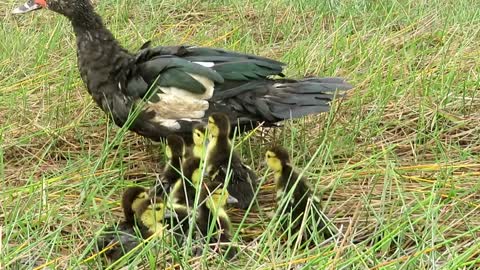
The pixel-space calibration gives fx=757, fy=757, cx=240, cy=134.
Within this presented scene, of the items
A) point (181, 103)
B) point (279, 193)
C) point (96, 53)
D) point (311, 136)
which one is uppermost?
point (96, 53)

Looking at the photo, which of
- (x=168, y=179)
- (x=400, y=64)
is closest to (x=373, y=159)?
(x=168, y=179)

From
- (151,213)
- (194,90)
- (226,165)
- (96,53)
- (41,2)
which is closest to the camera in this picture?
(151,213)

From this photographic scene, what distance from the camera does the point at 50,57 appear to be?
407 cm

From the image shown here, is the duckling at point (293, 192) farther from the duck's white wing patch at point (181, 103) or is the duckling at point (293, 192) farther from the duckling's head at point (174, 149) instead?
the duck's white wing patch at point (181, 103)

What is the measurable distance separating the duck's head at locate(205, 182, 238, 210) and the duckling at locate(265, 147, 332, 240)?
6.3 inches

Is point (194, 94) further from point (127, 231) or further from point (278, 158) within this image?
point (127, 231)

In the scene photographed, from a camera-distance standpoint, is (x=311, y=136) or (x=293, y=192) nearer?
(x=293, y=192)

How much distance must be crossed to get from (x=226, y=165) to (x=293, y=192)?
39cm

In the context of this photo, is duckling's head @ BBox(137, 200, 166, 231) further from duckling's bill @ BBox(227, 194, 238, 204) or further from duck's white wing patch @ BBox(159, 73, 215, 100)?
duck's white wing patch @ BBox(159, 73, 215, 100)

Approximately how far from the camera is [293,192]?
225 centimetres

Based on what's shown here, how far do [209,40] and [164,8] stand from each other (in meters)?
0.87

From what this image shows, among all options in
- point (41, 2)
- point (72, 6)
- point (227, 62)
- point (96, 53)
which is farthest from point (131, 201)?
point (41, 2)

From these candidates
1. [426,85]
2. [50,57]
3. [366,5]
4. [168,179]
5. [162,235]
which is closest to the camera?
[162,235]

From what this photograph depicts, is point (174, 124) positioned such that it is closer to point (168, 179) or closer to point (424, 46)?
point (168, 179)
